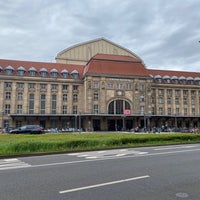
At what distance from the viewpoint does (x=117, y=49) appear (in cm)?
8150

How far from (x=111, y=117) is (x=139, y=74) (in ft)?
48.7

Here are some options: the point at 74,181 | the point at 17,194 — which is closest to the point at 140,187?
the point at 74,181

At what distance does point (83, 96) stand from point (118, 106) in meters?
10.4

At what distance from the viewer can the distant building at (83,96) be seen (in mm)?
61000

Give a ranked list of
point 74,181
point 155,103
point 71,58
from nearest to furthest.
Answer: point 74,181
point 155,103
point 71,58

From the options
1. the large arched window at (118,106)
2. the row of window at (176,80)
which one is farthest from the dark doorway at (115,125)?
the row of window at (176,80)

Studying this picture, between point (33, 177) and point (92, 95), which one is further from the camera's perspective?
point (92, 95)

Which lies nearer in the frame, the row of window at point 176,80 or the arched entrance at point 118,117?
the arched entrance at point 118,117

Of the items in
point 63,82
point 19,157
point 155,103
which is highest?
point 63,82

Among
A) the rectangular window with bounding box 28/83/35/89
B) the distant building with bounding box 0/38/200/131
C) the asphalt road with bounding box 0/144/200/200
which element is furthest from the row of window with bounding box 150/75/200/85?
the asphalt road with bounding box 0/144/200/200

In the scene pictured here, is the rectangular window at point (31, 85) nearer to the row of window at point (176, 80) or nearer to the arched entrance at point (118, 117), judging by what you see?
the arched entrance at point (118, 117)

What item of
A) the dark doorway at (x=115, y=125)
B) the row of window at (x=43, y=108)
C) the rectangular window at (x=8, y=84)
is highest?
the rectangular window at (x=8, y=84)

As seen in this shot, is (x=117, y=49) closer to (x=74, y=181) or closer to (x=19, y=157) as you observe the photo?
(x=19, y=157)

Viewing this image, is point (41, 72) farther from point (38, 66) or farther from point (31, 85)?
point (31, 85)
